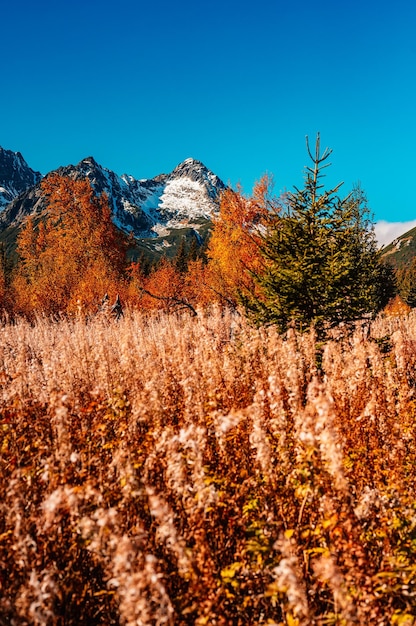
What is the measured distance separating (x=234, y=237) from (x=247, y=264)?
2259 millimetres

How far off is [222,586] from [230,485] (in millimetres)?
1155

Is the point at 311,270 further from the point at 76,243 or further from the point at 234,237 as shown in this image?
the point at 76,243

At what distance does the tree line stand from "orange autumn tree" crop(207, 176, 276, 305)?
0.07 m

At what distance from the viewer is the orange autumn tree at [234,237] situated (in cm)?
2412

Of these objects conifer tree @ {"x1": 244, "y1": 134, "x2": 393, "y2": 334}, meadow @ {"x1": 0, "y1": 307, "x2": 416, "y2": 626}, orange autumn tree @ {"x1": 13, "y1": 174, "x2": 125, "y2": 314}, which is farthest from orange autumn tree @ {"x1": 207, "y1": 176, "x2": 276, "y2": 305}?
meadow @ {"x1": 0, "y1": 307, "x2": 416, "y2": 626}

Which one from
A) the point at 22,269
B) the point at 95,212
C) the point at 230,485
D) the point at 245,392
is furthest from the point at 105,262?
the point at 230,485

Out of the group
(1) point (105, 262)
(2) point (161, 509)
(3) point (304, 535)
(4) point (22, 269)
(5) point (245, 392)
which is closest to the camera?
(2) point (161, 509)

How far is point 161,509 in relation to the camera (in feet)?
6.51

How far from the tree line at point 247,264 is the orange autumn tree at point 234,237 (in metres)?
0.07

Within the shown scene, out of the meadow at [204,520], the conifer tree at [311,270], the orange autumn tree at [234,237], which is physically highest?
the orange autumn tree at [234,237]

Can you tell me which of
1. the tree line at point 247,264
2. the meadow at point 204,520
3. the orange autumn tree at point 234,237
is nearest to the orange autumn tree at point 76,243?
the tree line at point 247,264

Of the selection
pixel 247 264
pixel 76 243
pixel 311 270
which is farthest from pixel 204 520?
pixel 76 243

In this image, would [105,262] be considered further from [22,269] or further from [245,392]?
[245,392]

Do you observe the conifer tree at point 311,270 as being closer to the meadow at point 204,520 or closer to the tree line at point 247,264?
the tree line at point 247,264
